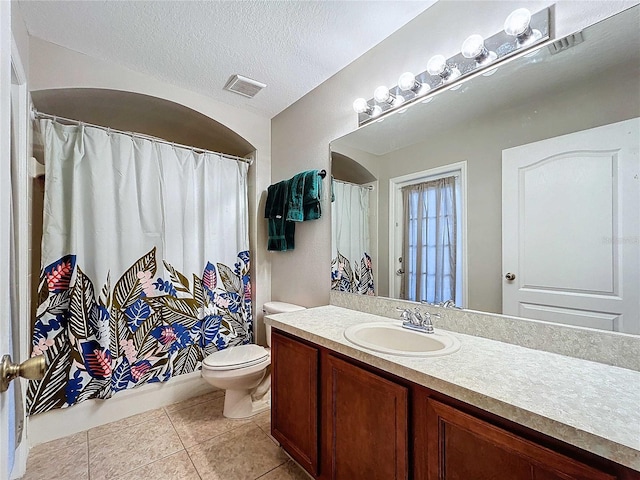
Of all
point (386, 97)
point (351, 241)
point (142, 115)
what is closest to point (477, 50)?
point (386, 97)

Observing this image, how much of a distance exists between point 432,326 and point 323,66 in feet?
5.90

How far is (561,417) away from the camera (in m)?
0.66

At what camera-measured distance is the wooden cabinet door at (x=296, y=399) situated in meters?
1.29

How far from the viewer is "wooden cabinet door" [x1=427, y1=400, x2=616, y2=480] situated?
0.65m

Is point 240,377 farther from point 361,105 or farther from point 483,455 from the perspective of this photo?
point 361,105

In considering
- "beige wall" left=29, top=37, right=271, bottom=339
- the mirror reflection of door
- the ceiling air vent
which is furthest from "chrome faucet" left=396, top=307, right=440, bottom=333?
the ceiling air vent

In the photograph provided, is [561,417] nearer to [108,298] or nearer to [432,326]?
[432,326]

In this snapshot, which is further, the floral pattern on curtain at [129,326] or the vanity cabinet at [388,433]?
the floral pattern on curtain at [129,326]

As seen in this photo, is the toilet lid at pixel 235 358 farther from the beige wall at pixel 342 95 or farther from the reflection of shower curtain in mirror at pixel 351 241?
the reflection of shower curtain in mirror at pixel 351 241

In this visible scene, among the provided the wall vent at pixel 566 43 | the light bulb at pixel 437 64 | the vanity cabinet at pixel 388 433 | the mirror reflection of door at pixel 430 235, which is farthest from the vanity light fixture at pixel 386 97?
the vanity cabinet at pixel 388 433

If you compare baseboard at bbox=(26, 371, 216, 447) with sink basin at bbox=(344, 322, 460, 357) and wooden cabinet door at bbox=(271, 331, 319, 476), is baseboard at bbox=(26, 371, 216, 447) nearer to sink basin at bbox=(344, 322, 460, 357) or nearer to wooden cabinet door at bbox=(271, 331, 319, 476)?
wooden cabinet door at bbox=(271, 331, 319, 476)

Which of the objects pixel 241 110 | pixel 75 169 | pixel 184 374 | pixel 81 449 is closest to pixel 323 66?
pixel 241 110

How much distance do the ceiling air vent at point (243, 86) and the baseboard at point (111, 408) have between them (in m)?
2.25

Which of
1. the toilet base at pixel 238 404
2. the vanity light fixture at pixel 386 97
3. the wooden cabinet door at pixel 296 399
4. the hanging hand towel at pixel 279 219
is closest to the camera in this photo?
the wooden cabinet door at pixel 296 399
